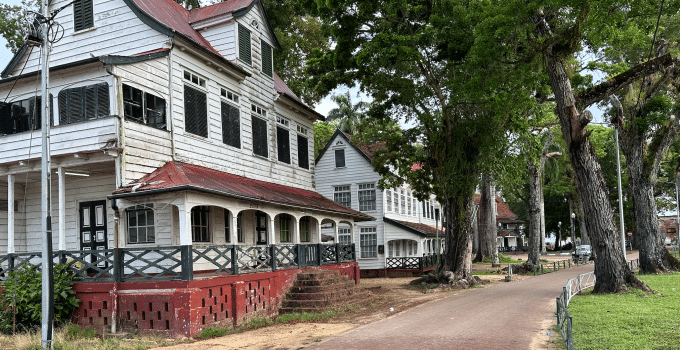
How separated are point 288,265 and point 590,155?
11.0 metres

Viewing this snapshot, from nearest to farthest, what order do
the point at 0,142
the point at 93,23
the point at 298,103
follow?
the point at 0,142 → the point at 93,23 → the point at 298,103

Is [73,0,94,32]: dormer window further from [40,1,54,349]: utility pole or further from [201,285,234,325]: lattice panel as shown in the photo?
[201,285,234,325]: lattice panel

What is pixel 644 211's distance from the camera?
1057 inches

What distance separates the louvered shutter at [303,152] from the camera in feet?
81.0

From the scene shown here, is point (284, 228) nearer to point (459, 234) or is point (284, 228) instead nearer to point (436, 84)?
point (459, 234)

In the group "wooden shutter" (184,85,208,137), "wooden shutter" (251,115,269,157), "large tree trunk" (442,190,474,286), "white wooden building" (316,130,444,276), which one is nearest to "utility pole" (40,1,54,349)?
"wooden shutter" (184,85,208,137)

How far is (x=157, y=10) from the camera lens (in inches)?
732

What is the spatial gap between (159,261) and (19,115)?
6.69 m

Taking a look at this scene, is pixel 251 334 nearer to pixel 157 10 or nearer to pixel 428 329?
pixel 428 329

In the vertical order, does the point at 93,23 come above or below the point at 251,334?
above

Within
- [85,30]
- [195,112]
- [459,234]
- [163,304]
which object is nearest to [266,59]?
[195,112]

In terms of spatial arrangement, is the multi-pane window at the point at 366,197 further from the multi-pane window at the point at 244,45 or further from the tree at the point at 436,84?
the multi-pane window at the point at 244,45

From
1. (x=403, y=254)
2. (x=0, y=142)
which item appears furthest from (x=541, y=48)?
(x=403, y=254)

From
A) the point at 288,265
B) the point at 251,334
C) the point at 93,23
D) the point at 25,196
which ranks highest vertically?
the point at 93,23
